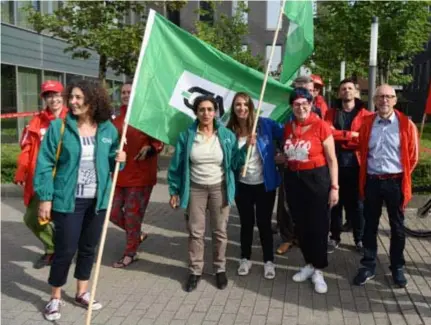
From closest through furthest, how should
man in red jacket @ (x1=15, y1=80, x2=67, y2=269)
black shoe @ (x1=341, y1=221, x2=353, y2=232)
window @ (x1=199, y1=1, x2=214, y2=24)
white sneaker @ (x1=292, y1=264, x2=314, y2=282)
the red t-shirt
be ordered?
the red t-shirt → white sneaker @ (x1=292, y1=264, x2=314, y2=282) → man in red jacket @ (x1=15, y1=80, x2=67, y2=269) → black shoe @ (x1=341, y1=221, x2=353, y2=232) → window @ (x1=199, y1=1, x2=214, y2=24)

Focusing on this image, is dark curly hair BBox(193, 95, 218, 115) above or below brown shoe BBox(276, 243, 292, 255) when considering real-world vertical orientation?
above

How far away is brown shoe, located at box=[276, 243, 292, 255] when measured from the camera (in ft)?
19.8

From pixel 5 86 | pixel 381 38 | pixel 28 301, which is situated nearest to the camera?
pixel 28 301

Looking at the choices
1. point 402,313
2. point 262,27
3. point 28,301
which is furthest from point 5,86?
point 262,27

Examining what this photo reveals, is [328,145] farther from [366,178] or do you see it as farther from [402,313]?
[402,313]

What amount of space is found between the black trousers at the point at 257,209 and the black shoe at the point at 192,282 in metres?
0.69

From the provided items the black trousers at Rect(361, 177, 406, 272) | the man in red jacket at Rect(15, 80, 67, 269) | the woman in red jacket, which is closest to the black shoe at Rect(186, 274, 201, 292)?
the woman in red jacket

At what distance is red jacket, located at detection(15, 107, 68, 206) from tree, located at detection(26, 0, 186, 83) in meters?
6.90

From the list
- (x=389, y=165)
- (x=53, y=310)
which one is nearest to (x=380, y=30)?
(x=389, y=165)

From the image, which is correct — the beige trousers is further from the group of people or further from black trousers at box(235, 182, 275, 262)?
black trousers at box(235, 182, 275, 262)

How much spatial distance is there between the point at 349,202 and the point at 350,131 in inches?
34.9

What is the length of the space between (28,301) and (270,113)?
2.93 metres

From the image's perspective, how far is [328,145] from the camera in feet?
15.6

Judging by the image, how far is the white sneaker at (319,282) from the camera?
4848 mm
